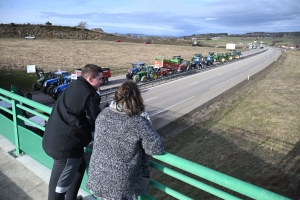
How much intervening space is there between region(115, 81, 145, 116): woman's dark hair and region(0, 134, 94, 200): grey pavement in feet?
6.88

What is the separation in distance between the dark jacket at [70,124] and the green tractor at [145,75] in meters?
19.7

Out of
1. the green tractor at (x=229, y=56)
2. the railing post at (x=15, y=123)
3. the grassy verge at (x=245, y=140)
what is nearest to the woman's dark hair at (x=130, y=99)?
the railing post at (x=15, y=123)

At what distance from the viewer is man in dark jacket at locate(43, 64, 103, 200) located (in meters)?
2.66

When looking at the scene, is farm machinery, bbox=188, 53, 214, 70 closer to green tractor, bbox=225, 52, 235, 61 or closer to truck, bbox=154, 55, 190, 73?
truck, bbox=154, 55, 190, 73

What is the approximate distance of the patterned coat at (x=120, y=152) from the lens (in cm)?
216

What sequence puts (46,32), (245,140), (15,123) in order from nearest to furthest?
(15,123), (245,140), (46,32)

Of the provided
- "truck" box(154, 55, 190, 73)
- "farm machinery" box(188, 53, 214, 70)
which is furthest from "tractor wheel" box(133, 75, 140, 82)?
"farm machinery" box(188, 53, 214, 70)

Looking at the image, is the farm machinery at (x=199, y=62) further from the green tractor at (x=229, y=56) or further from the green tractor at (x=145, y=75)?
the green tractor at (x=145, y=75)

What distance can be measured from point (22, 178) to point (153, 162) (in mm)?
2696

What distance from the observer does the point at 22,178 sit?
13.7 feet

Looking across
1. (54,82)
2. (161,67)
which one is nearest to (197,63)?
(161,67)

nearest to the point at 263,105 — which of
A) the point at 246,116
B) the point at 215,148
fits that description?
the point at 246,116

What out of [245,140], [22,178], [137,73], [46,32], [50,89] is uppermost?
[46,32]

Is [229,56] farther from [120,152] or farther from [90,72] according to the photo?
[120,152]
